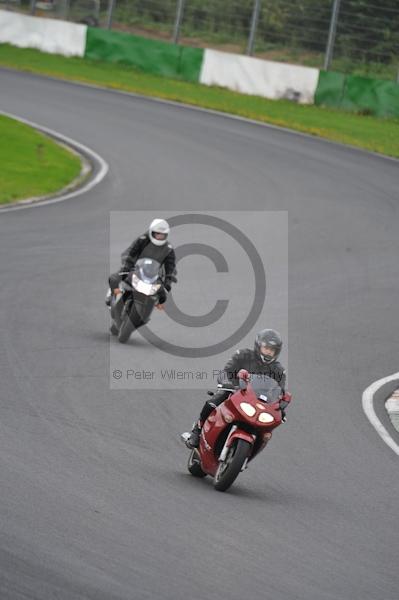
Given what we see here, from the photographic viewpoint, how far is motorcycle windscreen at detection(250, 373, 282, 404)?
10398 millimetres

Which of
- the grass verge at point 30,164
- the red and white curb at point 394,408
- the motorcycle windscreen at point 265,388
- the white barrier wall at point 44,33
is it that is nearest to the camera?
the motorcycle windscreen at point 265,388

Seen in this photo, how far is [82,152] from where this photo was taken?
31031 mm

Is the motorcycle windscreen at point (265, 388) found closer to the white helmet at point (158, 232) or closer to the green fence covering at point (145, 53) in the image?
the white helmet at point (158, 232)

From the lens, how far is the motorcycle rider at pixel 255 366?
34.5ft

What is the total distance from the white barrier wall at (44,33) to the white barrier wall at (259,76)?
5.77 meters

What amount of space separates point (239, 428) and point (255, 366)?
0.73 meters

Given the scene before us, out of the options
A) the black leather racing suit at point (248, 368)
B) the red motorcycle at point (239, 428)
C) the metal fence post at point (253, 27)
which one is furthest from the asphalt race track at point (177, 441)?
the metal fence post at point (253, 27)

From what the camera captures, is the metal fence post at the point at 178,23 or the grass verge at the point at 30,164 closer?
the grass verge at the point at 30,164

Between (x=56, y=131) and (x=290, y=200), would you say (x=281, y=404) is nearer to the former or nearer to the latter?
(x=290, y=200)

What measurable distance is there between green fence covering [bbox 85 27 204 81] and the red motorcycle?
111 ft

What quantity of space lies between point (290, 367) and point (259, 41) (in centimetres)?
2789

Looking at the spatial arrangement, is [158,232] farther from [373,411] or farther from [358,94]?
[358,94]

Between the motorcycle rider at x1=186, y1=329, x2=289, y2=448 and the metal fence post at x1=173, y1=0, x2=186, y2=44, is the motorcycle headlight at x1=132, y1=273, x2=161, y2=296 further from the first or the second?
the metal fence post at x1=173, y1=0, x2=186, y2=44

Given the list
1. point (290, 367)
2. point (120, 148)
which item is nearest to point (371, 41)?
point (120, 148)
